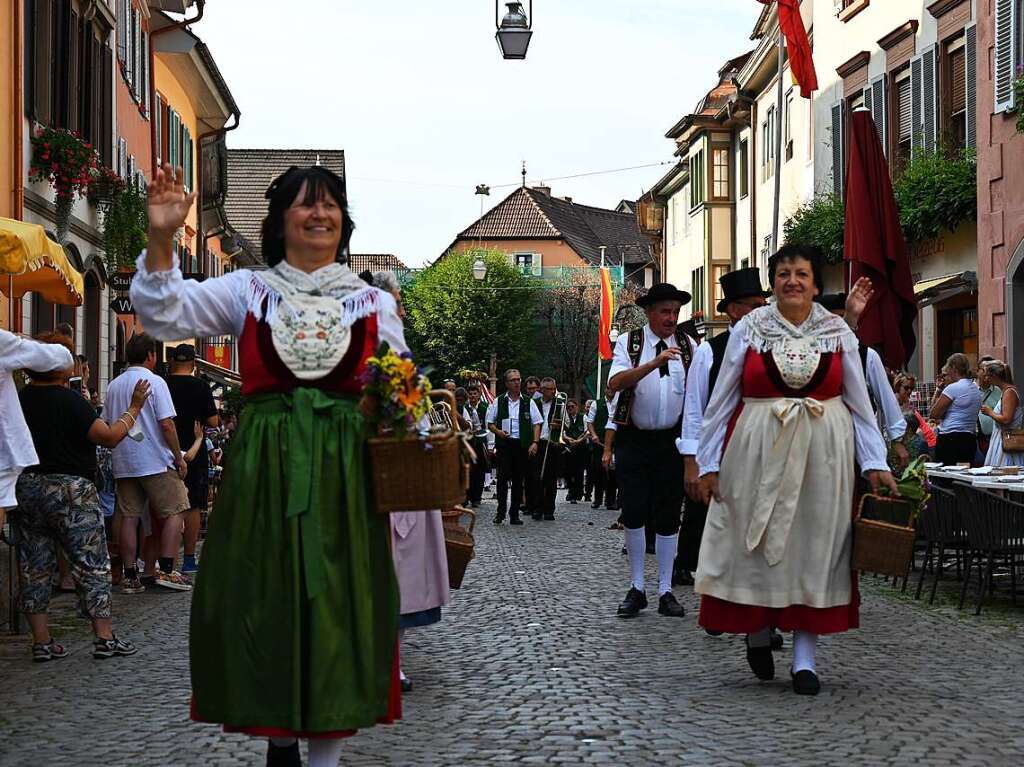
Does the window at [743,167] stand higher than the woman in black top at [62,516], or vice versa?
the window at [743,167]

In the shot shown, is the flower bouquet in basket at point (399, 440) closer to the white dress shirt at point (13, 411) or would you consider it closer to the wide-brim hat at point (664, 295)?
the white dress shirt at point (13, 411)

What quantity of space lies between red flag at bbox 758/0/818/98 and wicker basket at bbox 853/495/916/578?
1818 centimetres

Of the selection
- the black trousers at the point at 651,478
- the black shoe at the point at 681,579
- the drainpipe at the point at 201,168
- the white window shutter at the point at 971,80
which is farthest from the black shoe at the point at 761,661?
the drainpipe at the point at 201,168

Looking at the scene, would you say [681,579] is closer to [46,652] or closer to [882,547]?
[46,652]

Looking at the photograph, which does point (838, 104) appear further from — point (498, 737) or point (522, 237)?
point (522, 237)

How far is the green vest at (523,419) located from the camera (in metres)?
22.6

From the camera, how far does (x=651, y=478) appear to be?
35.8 feet

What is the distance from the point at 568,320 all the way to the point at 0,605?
243 ft

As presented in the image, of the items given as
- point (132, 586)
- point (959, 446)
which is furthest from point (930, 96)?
point (132, 586)

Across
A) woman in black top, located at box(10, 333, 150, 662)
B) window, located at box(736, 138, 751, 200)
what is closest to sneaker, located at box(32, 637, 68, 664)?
woman in black top, located at box(10, 333, 150, 662)

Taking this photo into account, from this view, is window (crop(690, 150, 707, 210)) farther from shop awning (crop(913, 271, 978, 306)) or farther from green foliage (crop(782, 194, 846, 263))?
shop awning (crop(913, 271, 978, 306))

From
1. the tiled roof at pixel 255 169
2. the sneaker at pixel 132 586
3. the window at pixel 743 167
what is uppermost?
the tiled roof at pixel 255 169

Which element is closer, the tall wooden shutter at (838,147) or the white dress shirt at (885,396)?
the white dress shirt at (885,396)

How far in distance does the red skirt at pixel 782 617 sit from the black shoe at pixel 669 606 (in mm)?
2679
